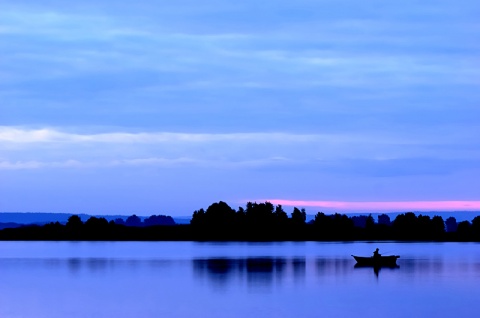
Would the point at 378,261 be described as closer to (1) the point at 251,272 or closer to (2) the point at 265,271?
(2) the point at 265,271

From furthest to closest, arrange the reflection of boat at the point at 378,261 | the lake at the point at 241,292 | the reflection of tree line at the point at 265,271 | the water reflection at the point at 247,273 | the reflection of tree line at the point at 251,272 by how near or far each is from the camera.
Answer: the reflection of boat at the point at 378,261, the reflection of tree line at the point at 265,271, the reflection of tree line at the point at 251,272, the water reflection at the point at 247,273, the lake at the point at 241,292

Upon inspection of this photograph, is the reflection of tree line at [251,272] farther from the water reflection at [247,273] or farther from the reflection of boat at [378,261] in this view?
the reflection of boat at [378,261]

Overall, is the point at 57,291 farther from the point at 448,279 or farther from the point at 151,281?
the point at 448,279

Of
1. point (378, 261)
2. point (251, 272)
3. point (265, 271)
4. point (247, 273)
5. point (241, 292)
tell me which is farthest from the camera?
point (378, 261)

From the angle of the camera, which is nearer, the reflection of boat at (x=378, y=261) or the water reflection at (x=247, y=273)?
the water reflection at (x=247, y=273)

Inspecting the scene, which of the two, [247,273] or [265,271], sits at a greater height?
[265,271]

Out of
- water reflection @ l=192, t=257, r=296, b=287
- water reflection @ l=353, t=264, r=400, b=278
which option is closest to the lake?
water reflection @ l=192, t=257, r=296, b=287

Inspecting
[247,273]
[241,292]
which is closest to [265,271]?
[247,273]

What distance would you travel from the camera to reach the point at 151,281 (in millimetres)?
61719

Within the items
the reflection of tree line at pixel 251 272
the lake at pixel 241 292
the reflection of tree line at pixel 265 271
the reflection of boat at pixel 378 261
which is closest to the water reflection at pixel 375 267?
the reflection of boat at pixel 378 261

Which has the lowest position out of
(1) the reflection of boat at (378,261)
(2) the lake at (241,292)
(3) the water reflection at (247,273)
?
(2) the lake at (241,292)

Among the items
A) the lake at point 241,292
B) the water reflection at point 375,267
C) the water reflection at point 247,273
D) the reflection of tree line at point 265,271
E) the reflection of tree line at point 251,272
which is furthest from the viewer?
the water reflection at point 375,267

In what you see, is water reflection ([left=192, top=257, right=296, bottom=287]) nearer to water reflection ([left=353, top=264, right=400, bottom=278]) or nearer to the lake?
the lake

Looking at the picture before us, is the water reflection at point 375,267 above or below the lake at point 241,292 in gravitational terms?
above
